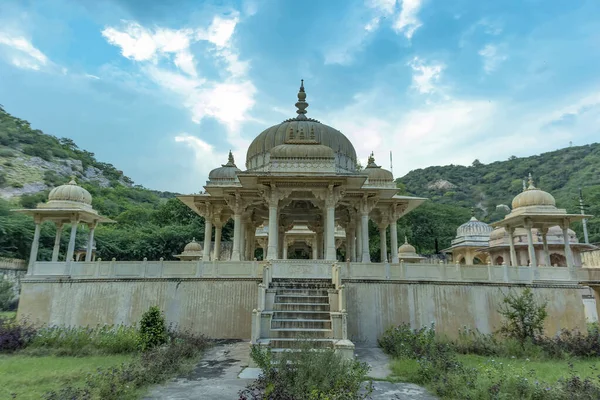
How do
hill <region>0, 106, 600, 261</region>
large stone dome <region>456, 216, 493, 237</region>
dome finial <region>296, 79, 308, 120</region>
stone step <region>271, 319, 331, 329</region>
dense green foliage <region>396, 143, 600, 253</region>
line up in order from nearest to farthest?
stone step <region>271, 319, 331, 329</region>
dome finial <region>296, 79, 308, 120</region>
large stone dome <region>456, 216, 493, 237</region>
hill <region>0, 106, 600, 261</region>
dense green foliage <region>396, 143, 600, 253</region>

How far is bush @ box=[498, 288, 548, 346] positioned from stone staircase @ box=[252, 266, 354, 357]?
7096 mm

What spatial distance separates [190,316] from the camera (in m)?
15.4

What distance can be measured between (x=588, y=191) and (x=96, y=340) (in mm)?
68698

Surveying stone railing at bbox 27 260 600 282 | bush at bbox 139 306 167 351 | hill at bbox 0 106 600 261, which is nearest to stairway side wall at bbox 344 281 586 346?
stone railing at bbox 27 260 600 282

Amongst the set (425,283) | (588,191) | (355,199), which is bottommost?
(425,283)

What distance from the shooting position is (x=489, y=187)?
90.6 m

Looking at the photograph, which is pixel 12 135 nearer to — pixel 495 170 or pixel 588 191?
pixel 588 191

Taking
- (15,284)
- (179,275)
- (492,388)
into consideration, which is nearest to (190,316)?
(179,275)

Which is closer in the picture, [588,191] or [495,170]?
[588,191]

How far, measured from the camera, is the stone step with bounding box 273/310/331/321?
11992mm

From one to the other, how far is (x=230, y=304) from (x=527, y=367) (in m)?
10.7

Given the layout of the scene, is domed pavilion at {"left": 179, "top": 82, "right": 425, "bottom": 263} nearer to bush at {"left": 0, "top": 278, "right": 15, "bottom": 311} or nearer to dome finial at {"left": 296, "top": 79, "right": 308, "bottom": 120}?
dome finial at {"left": 296, "top": 79, "right": 308, "bottom": 120}

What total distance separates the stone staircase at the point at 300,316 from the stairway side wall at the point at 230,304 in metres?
2.15

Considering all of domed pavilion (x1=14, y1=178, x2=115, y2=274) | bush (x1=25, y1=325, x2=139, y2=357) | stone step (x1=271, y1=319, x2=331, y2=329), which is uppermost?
domed pavilion (x1=14, y1=178, x2=115, y2=274)
